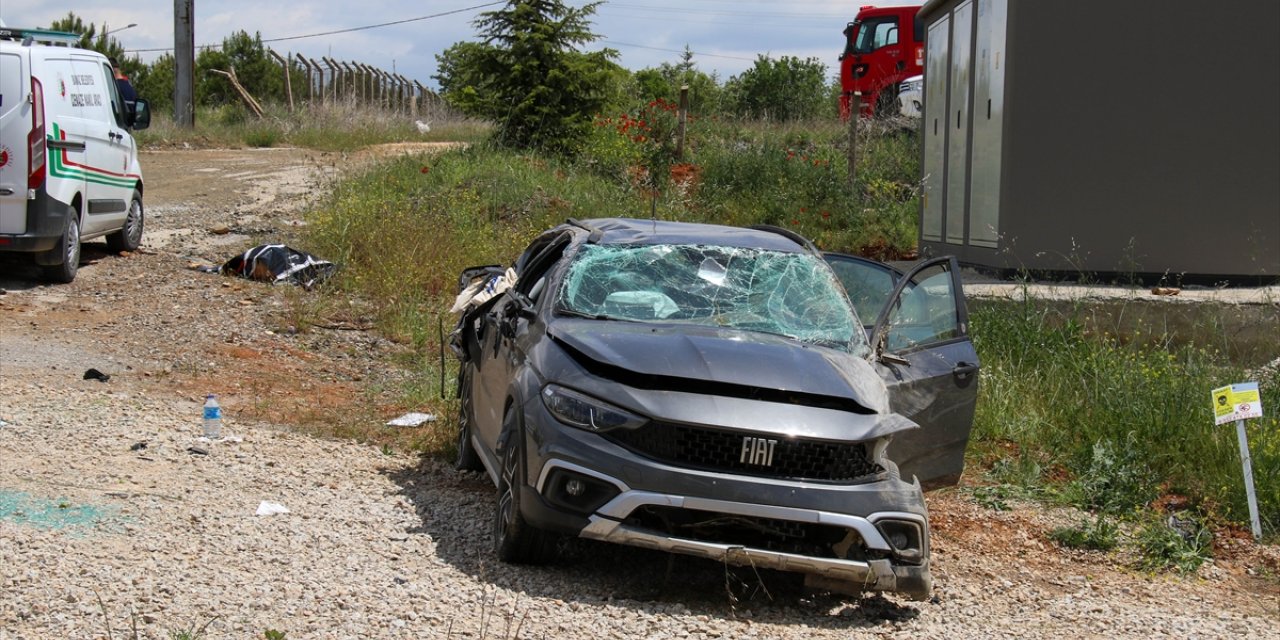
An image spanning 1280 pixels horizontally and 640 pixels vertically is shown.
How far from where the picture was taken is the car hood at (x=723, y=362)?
535 cm

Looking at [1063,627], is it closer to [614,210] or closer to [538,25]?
[614,210]

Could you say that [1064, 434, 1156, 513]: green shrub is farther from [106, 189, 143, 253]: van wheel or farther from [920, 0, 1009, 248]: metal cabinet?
[106, 189, 143, 253]: van wheel

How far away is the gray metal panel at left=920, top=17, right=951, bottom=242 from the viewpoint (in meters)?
16.7

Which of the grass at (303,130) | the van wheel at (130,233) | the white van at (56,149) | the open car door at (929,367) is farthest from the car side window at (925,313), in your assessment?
the grass at (303,130)

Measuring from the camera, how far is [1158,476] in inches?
313

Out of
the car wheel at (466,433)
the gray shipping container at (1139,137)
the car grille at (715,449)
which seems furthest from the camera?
the gray shipping container at (1139,137)

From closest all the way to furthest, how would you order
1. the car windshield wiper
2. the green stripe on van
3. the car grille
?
the car grille, the car windshield wiper, the green stripe on van

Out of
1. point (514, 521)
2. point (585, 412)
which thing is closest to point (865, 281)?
point (585, 412)

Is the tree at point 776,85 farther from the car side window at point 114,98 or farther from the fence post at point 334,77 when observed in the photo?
the car side window at point 114,98

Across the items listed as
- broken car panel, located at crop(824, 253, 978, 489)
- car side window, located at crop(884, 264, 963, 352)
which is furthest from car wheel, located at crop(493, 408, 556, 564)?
car side window, located at crop(884, 264, 963, 352)

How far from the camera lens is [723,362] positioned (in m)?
5.46

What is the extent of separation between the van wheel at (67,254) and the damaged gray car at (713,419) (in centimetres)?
739

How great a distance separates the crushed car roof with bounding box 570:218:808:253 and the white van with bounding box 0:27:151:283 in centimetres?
683

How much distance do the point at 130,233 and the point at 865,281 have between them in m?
10.0
